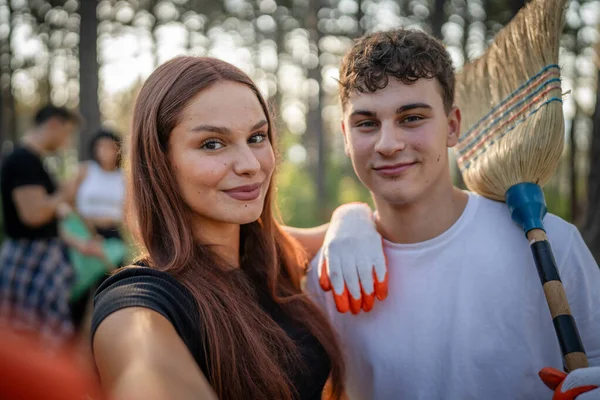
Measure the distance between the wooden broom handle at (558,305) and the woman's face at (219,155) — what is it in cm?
109

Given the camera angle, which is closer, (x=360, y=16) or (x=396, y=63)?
(x=396, y=63)

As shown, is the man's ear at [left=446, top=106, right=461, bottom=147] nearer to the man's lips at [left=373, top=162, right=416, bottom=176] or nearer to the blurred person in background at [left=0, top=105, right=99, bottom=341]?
the man's lips at [left=373, top=162, right=416, bottom=176]

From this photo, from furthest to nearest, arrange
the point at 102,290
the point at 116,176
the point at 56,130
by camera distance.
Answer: the point at 116,176
the point at 56,130
the point at 102,290

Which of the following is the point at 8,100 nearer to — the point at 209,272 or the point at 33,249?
the point at 33,249

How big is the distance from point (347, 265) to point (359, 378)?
20.8 inches

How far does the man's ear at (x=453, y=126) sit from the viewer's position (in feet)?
7.95

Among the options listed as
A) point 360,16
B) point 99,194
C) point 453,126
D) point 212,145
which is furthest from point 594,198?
point 360,16

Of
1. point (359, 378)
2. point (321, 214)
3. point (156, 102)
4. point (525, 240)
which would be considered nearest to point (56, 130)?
point (156, 102)

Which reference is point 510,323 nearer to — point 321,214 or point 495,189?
point 495,189

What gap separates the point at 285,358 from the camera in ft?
6.07

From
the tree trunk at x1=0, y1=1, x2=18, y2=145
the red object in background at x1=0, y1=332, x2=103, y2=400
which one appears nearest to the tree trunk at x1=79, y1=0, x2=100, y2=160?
the tree trunk at x1=0, y1=1, x2=18, y2=145

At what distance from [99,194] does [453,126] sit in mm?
4778

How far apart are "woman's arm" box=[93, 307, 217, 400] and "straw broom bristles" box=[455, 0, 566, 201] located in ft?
5.22

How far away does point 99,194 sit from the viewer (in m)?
6.16
